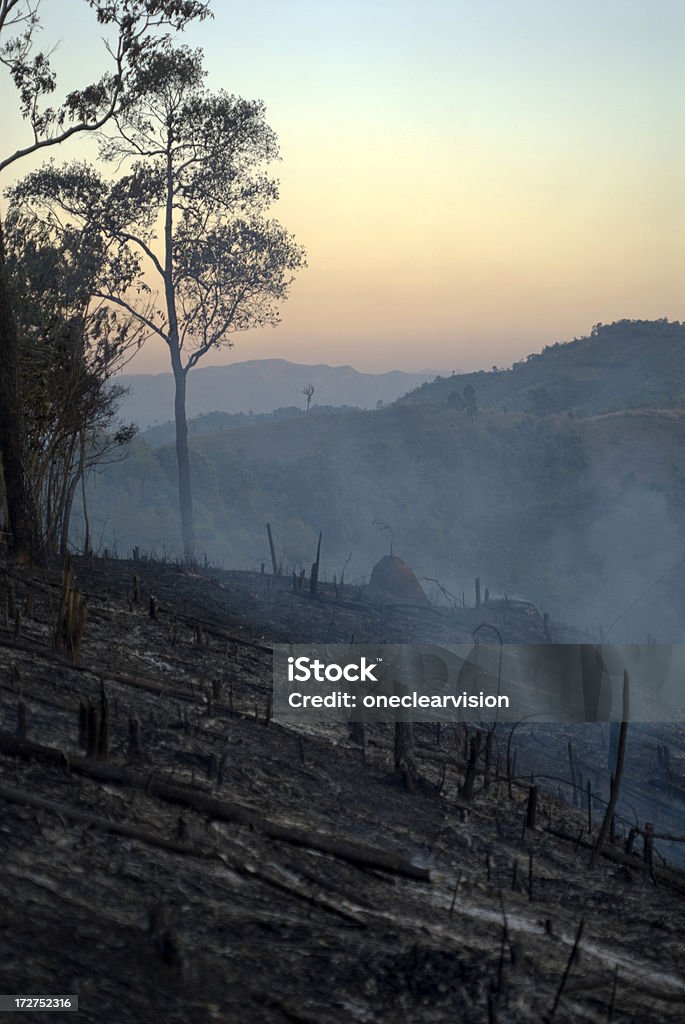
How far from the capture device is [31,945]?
3826 mm

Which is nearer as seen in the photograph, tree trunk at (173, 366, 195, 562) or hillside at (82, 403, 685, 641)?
tree trunk at (173, 366, 195, 562)

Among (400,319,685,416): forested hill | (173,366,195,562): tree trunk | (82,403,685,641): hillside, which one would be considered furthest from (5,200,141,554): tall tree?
(400,319,685,416): forested hill

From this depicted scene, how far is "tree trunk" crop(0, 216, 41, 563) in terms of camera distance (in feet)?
43.9

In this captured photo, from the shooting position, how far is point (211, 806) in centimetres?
545

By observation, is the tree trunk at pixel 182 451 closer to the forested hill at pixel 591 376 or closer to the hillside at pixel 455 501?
the hillside at pixel 455 501

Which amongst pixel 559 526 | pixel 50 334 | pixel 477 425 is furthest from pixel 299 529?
pixel 50 334

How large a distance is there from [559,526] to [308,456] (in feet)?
55.0

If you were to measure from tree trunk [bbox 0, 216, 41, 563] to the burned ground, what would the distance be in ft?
15.3

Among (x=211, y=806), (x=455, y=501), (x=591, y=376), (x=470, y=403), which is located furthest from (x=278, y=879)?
(x=591, y=376)

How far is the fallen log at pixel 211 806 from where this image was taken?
17.3 ft

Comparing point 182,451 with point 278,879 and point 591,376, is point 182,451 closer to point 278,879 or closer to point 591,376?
point 278,879

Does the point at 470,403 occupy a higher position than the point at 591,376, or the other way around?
the point at 591,376

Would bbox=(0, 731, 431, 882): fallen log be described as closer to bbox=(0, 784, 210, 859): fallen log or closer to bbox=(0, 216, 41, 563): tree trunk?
bbox=(0, 784, 210, 859): fallen log

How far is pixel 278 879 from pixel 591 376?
352ft
